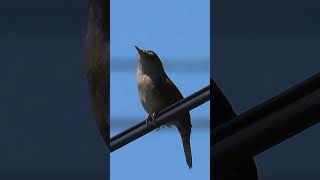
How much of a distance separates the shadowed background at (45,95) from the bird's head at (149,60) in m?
0.24

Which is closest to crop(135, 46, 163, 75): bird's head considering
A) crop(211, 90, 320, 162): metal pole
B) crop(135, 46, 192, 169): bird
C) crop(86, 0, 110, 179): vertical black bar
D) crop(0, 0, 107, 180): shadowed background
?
crop(135, 46, 192, 169): bird

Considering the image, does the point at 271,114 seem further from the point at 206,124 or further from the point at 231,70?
the point at 231,70

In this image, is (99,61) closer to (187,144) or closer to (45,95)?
(45,95)

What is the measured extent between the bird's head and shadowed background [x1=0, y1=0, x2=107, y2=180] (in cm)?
24

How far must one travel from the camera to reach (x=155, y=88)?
2217mm

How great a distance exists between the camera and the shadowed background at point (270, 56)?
2225 millimetres

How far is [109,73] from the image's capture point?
87.4 inches

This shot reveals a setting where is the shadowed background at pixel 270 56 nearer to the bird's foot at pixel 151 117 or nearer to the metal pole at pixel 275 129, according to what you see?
the bird's foot at pixel 151 117

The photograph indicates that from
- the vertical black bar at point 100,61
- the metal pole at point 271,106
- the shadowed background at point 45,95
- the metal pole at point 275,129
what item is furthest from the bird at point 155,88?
the metal pole at point 275,129

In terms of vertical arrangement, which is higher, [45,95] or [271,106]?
[271,106]

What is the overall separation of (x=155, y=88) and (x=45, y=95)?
400 mm

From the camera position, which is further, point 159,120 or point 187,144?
point 187,144

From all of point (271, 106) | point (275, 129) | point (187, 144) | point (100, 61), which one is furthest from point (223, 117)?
Result: point (275, 129)

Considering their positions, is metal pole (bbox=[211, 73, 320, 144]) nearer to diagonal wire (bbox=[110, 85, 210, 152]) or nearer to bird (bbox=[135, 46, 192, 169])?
diagonal wire (bbox=[110, 85, 210, 152])
